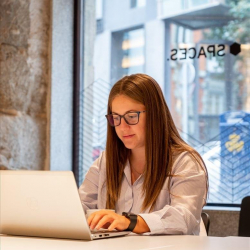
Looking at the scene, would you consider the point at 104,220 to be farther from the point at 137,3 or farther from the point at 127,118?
the point at 137,3

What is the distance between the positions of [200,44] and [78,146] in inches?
48.7

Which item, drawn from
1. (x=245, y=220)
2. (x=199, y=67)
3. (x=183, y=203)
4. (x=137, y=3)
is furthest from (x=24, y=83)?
(x=183, y=203)

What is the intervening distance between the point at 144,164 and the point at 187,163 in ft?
0.82

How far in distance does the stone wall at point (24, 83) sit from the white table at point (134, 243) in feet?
6.20

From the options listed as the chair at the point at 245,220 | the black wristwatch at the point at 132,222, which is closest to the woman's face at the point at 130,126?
the black wristwatch at the point at 132,222

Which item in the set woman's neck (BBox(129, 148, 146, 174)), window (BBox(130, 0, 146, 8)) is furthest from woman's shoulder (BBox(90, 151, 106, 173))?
window (BBox(130, 0, 146, 8))

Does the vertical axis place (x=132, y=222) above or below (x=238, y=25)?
below

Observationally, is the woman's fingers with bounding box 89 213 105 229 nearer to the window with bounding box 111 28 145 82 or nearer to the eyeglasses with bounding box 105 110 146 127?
the eyeglasses with bounding box 105 110 146 127

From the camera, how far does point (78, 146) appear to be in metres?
4.28

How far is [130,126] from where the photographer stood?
2.39 m

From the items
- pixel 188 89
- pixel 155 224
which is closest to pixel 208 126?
pixel 188 89

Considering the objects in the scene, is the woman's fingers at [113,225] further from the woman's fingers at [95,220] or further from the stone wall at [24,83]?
the stone wall at [24,83]

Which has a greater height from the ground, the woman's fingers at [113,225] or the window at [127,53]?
the window at [127,53]

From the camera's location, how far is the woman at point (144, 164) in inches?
90.0
